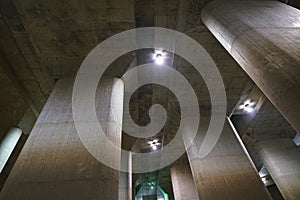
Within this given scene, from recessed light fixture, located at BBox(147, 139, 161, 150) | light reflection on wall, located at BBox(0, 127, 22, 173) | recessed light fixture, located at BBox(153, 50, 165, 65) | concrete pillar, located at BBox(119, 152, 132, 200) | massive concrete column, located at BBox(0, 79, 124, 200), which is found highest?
recessed light fixture, located at BBox(147, 139, 161, 150)

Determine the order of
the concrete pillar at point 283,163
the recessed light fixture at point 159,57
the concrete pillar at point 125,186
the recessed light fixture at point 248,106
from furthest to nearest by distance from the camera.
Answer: the concrete pillar at point 125,186 < the concrete pillar at point 283,163 < the recessed light fixture at point 248,106 < the recessed light fixture at point 159,57

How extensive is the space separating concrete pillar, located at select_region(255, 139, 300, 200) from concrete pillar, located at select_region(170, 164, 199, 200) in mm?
4337

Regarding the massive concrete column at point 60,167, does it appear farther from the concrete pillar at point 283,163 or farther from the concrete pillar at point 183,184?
the concrete pillar at point 283,163

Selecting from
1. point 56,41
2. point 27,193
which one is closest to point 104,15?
point 56,41

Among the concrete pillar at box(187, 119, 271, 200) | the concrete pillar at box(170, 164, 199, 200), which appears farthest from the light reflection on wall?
the concrete pillar at box(170, 164, 199, 200)

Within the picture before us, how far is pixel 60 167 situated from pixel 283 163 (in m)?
11.1

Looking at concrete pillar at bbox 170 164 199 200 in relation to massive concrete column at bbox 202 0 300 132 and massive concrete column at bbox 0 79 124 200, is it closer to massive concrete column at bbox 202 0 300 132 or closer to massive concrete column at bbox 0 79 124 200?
massive concrete column at bbox 0 79 124 200

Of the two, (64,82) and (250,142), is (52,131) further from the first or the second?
(250,142)

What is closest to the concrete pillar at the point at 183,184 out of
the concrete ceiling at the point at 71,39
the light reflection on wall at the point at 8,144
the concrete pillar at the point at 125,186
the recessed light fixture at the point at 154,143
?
the recessed light fixture at the point at 154,143

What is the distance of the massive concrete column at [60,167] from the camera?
14.2 feet

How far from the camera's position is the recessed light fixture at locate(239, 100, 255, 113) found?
33.1 feet

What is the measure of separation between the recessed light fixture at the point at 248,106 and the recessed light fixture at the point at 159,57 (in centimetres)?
470

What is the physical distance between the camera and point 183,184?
13.2m

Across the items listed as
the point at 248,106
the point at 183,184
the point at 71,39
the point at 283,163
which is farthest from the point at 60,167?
the point at 283,163
